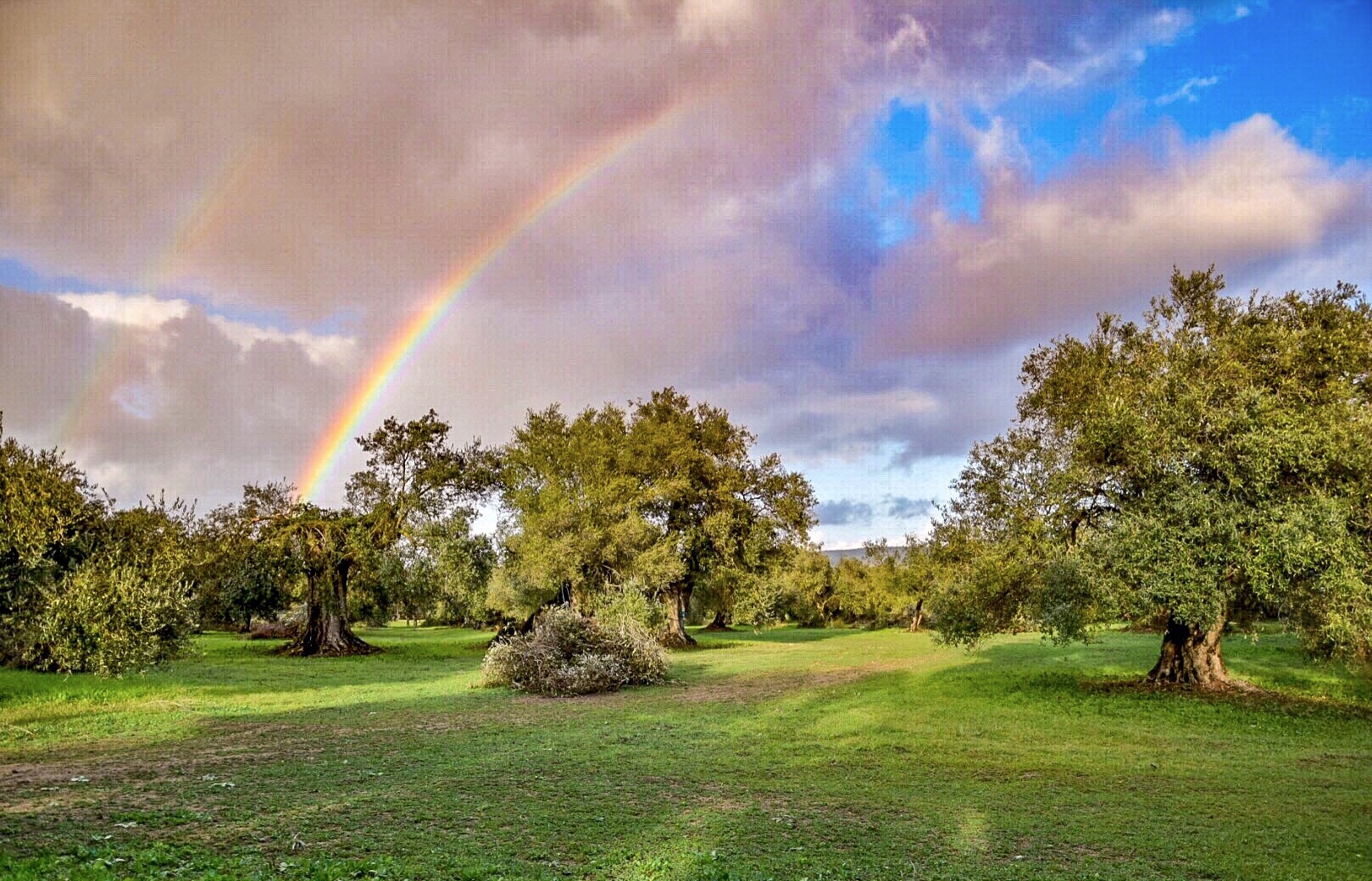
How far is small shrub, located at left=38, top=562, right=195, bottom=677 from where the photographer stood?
19500 mm

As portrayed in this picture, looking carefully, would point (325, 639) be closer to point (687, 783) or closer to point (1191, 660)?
point (687, 783)

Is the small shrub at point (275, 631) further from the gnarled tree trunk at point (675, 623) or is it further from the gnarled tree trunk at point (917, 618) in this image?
the gnarled tree trunk at point (917, 618)

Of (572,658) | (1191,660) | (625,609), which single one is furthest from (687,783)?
(625,609)

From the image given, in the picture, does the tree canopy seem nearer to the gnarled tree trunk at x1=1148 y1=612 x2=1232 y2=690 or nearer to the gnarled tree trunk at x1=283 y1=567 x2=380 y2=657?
the gnarled tree trunk at x1=1148 y1=612 x2=1232 y2=690

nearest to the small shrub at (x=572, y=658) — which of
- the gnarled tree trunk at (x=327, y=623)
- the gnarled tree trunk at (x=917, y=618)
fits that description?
the gnarled tree trunk at (x=327, y=623)

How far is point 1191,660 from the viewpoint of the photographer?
926 inches

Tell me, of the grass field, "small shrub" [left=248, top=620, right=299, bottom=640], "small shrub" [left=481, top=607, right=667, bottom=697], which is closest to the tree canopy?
the grass field

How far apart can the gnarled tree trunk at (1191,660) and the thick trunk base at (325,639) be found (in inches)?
1510

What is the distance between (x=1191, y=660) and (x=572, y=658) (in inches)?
748

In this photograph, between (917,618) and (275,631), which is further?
(917,618)

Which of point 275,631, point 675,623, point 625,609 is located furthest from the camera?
A: point 275,631

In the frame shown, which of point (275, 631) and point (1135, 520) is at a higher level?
point (1135, 520)

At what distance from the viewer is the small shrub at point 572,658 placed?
24703mm

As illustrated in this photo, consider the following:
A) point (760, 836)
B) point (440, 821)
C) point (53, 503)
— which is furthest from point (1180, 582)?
point (53, 503)
